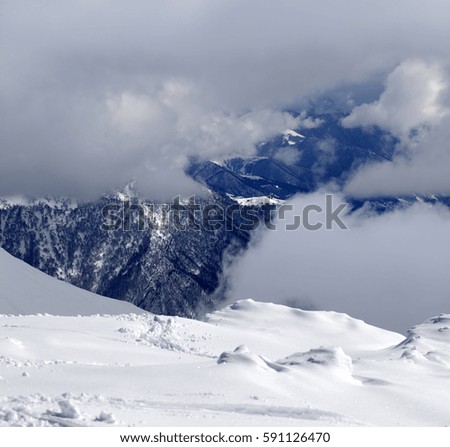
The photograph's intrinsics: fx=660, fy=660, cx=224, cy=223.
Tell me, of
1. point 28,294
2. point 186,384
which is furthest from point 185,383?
point 28,294

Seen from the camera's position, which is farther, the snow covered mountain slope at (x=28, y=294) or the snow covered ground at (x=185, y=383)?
the snow covered mountain slope at (x=28, y=294)

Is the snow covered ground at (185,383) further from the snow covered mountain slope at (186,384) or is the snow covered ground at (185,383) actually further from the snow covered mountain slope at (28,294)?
the snow covered mountain slope at (28,294)

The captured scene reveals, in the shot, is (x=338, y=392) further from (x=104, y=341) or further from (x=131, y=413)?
(x=104, y=341)

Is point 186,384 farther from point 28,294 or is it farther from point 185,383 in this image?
point 28,294

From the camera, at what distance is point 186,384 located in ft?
105

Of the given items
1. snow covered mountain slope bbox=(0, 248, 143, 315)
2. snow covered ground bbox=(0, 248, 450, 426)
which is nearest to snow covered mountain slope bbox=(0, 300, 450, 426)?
snow covered ground bbox=(0, 248, 450, 426)

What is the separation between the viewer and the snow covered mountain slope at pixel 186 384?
26.8 metres

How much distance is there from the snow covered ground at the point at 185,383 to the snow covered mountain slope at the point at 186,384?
0.05m

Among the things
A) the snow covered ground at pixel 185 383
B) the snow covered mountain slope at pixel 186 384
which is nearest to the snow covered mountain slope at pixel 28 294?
the snow covered ground at pixel 185 383

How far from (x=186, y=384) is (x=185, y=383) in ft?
0.55

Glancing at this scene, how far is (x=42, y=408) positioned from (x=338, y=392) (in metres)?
15.1
